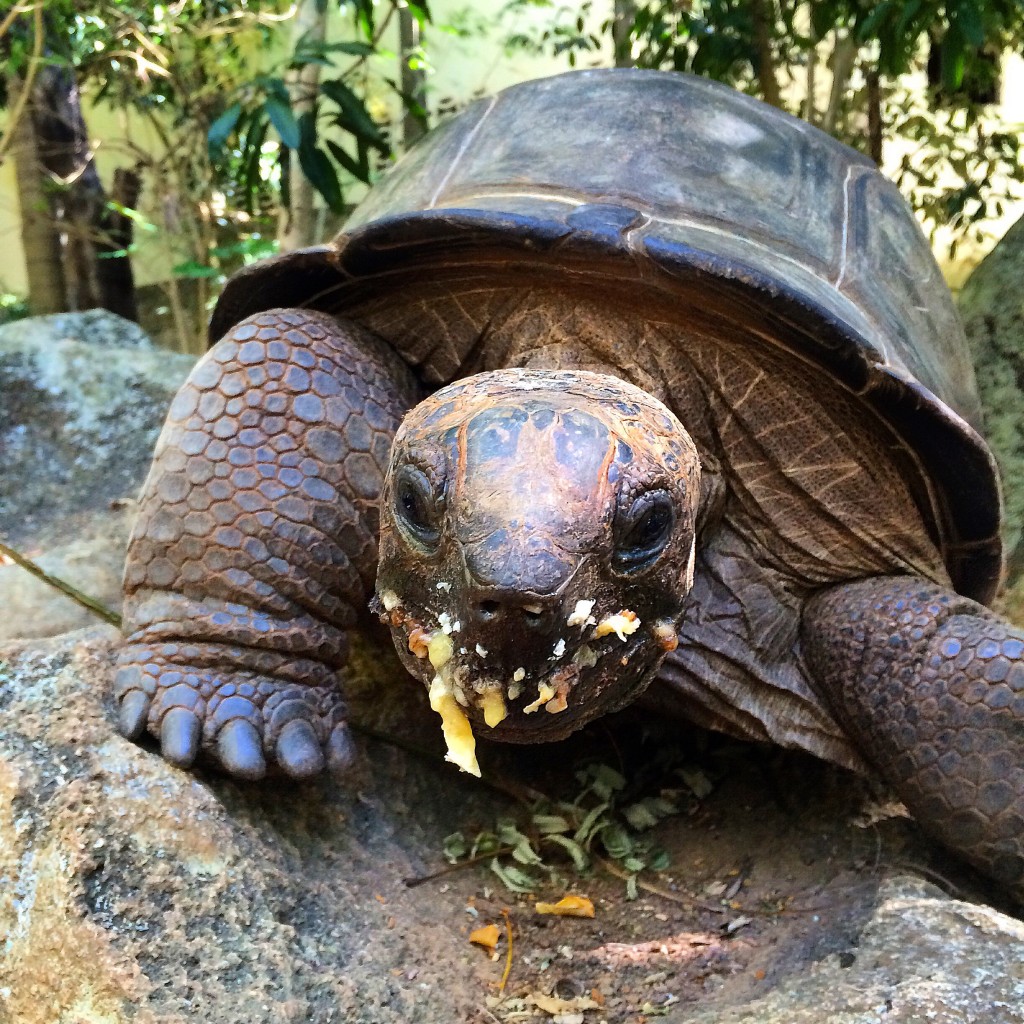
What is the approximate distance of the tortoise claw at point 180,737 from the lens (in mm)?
1893

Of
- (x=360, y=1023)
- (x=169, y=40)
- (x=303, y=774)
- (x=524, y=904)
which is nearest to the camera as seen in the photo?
(x=360, y=1023)

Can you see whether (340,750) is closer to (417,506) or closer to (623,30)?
(417,506)

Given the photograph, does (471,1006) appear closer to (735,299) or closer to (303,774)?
(303,774)

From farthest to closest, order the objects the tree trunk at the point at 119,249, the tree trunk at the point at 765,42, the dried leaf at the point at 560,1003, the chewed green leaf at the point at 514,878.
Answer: the tree trunk at the point at 119,249 → the tree trunk at the point at 765,42 → the chewed green leaf at the point at 514,878 → the dried leaf at the point at 560,1003

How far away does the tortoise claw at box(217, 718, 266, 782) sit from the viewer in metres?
1.92

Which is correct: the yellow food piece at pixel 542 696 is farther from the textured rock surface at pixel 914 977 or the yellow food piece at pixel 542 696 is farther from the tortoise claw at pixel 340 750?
the tortoise claw at pixel 340 750

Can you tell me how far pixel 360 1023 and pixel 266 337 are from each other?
1511 millimetres

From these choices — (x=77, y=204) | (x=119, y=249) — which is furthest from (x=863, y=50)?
(x=77, y=204)

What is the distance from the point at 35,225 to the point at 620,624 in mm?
7717

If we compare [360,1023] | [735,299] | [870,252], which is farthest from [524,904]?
[870,252]

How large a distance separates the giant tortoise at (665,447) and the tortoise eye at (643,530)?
0.07 metres

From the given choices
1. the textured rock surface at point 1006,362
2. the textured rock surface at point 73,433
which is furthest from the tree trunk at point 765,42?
the textured rock surface at point 73,433

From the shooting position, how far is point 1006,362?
388 centimetres

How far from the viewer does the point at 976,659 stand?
7.11 feet
